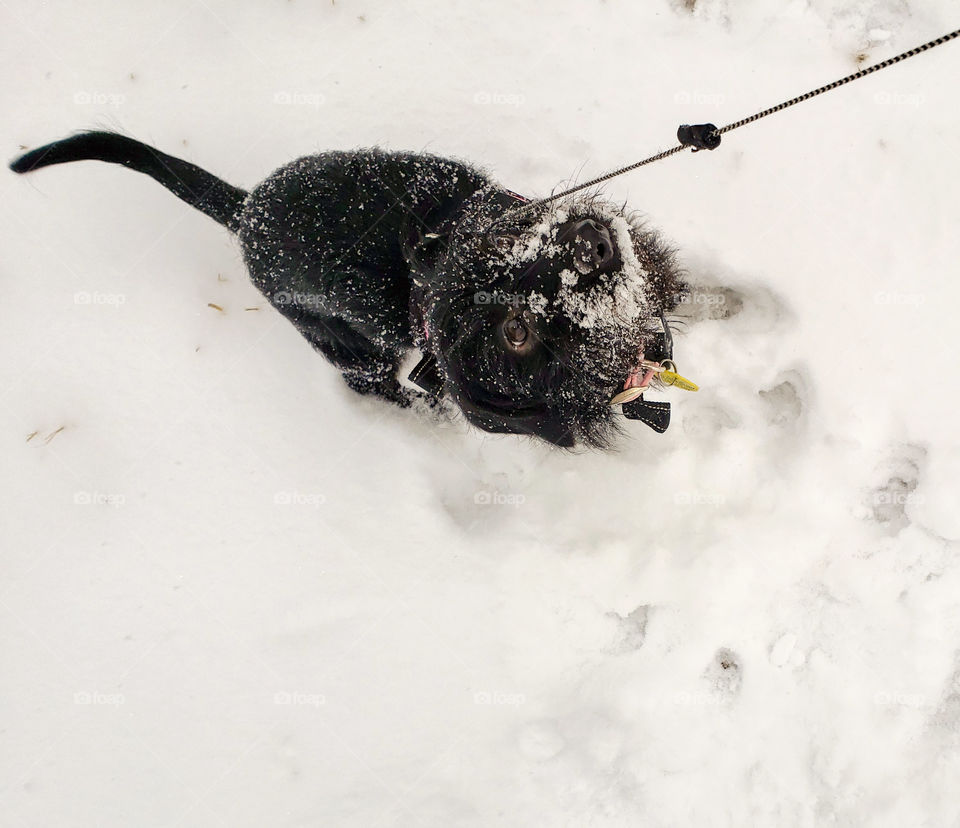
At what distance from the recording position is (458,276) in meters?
1.79

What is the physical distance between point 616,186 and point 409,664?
2.48 m

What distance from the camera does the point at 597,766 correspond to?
302 centimetres

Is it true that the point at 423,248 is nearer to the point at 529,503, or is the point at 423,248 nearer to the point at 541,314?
the point at 541,314

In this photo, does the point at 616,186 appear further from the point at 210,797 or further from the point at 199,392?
the point at 210,797

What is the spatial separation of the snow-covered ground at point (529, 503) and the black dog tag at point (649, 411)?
76 centimetres

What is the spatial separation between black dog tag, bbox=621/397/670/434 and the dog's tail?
165 centimetres

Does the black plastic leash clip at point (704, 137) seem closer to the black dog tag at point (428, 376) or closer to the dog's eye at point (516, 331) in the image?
the dog's eye at point (516, 331)

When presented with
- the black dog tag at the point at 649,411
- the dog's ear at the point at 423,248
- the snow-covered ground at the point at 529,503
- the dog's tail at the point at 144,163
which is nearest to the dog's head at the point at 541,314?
the dog's ear at the point at 423,248

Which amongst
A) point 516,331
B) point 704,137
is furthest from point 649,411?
point 704,137

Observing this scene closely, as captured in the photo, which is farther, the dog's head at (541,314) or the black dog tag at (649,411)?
the black dog tag at (649,411)

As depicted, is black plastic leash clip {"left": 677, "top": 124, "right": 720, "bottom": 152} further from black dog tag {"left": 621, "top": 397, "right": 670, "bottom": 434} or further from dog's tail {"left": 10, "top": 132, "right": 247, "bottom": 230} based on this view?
dog's tail {"left": 10, "top": 132, "right": 247, "bottom": 230}

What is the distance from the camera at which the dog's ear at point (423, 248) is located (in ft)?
6.91

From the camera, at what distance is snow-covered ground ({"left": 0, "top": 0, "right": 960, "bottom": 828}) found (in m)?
3.00

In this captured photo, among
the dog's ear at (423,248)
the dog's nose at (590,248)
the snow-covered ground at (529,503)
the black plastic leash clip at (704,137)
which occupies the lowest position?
the snow-covered ground at (529,503)
